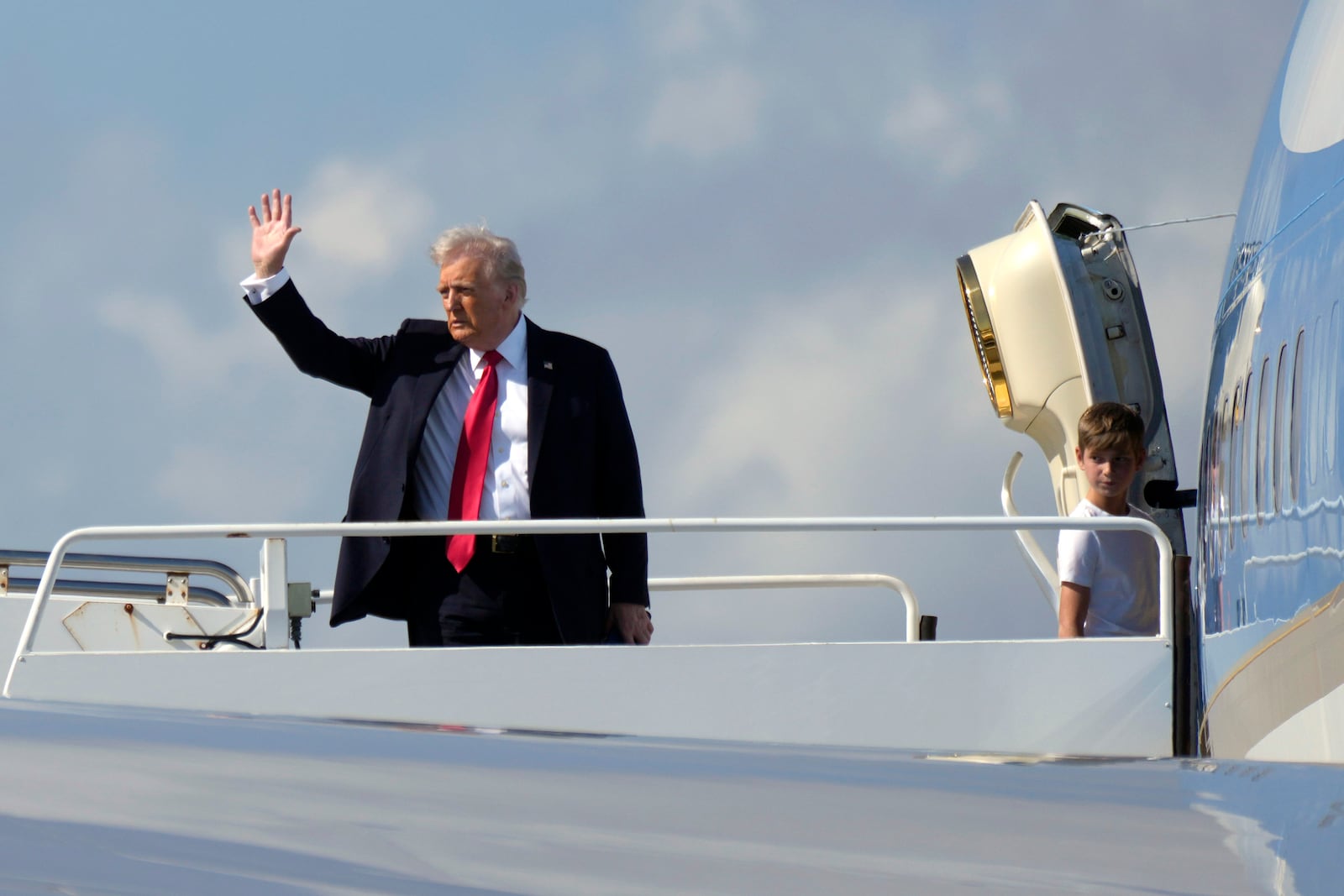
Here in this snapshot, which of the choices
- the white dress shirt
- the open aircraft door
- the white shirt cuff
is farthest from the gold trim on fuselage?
the white shirt cuff

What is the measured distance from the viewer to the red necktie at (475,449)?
3900 millimetres

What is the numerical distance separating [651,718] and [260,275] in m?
1.68

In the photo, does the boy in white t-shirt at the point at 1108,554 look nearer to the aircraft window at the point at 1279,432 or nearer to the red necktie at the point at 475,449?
the aircraft window at the point at 1279,432

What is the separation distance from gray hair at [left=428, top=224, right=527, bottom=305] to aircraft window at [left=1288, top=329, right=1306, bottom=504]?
2.00 meters

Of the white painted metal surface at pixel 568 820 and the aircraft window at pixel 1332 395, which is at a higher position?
the aircraft window at pixel 1332 395

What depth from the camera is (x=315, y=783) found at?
0.72 meters

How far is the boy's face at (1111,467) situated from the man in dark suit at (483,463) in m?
1.33

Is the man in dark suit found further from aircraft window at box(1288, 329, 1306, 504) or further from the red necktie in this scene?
aircraft window at box(1288, 329, 1306, 504)

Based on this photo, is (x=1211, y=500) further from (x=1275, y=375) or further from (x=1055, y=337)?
(x=1055, y=337)

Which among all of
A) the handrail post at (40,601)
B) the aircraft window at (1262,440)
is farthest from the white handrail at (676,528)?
the aircraft window at (1262,440)

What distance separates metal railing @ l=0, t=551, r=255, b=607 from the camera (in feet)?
19.6

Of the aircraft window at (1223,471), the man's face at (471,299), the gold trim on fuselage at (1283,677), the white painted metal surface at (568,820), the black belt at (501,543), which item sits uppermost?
the man's face at (471,299)

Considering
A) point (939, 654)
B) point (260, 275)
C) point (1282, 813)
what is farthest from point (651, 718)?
point (1282, 813)

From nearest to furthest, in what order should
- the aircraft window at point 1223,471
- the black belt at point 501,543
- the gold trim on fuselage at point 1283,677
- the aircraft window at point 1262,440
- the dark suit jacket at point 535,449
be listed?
1. the gold trim on fuselage at point 1283,677
2. the aircraft window at point 1262,440
3. the black belt at point 501,543
4. the dark suit jacket at point 535,449
5. the aircraft window at point 1223,471
